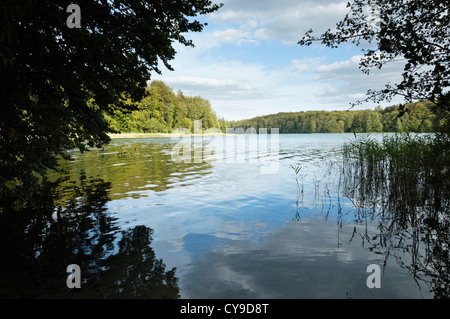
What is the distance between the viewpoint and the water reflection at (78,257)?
4.23 m

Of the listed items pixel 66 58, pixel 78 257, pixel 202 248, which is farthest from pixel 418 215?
pixel 66 58

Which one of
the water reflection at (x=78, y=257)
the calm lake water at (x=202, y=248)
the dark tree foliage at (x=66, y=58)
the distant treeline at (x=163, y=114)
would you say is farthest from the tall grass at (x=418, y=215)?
the distant treeline at (x=163, y=114)

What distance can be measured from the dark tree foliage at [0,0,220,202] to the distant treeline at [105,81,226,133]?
6792 cm

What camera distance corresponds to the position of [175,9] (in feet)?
22.0

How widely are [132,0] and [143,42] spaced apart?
1023 mm

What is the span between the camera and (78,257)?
533 centimetres

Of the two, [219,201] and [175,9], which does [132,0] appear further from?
[219,201]

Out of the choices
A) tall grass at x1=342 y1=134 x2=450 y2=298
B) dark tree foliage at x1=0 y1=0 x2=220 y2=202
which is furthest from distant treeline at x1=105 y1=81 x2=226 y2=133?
tall grass at x1=342 y1=134 x2=450 y2=298

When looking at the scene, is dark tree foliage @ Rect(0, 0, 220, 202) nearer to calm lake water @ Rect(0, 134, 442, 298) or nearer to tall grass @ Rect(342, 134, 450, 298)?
calm lake water @ Rect(0, 134, 442, 298)

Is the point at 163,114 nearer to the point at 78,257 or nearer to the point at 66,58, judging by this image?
the point at 66,58

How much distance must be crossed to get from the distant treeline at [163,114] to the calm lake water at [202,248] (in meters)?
68.0

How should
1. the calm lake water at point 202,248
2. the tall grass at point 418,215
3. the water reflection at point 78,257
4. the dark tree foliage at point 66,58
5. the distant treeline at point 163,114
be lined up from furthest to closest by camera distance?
1. the distant treeline at point 163,114
2. the dark tree foliage at point 66,58
3. the tall grass at point 418,215
4. the calm lake water at point 202,248
5. the water reflection at point 78,257

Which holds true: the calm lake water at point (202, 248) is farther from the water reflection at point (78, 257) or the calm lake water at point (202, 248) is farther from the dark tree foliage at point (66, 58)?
the dark tree foliage at point (66, 58)
